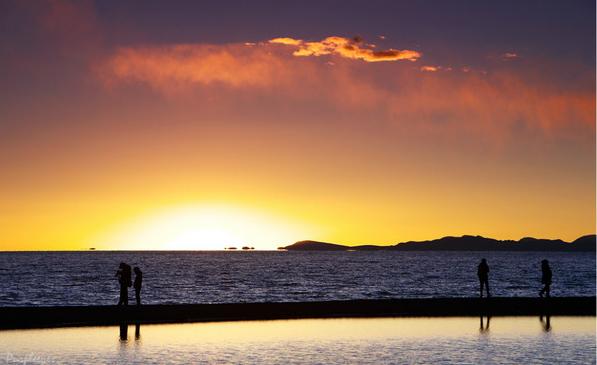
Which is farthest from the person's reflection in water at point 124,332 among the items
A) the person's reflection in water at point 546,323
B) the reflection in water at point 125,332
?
the person's reflection in water at point 546,323

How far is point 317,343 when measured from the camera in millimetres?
22766

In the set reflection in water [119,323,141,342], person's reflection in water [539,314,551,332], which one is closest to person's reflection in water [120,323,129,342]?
reflection in water [119,323,141,342]

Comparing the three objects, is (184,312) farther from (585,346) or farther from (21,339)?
(585,346)

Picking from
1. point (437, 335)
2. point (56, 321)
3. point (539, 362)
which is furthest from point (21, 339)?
point (539, 362)

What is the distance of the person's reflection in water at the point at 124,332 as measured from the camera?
23.6 m

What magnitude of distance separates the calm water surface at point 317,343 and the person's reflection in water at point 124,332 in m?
0.03

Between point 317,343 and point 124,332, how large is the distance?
6.98m

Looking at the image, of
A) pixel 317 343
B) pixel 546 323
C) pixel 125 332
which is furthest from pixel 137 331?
pixel 546 323

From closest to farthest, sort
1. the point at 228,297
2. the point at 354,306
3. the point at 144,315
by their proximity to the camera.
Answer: the point at 144,315, the point at 354,306, the point at 228,297

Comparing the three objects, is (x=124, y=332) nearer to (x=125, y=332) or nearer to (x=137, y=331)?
(x=125, y=332)

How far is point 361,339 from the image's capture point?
23.7 m

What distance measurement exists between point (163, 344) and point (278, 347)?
349 cm

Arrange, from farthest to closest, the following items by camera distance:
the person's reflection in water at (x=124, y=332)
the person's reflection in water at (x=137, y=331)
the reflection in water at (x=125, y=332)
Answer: the person's reflection in water at (x=137, y=331) < the reflection in water at (x=125, y=332) < the person's reflection in water at (x=124, y=332)

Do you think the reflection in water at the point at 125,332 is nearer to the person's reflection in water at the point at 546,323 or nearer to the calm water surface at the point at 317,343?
the calm water surface at the point at 317,343
